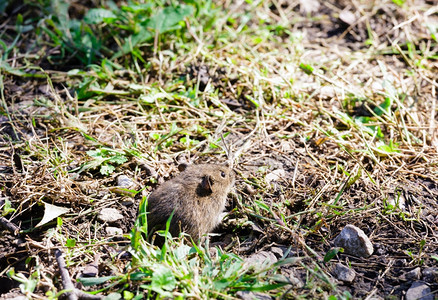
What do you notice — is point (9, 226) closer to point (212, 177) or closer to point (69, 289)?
point (69, 289)

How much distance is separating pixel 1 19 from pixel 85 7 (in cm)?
118

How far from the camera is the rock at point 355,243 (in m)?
3.54

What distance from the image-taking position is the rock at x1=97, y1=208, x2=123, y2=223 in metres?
3.81

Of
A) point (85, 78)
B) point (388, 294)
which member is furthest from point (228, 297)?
point (85, 78)

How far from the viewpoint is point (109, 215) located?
3844 mm

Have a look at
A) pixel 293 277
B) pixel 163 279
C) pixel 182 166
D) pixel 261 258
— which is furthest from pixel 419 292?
pixel 182 166

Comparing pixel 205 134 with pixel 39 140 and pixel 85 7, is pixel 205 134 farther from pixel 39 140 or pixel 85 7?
pixel 85 7

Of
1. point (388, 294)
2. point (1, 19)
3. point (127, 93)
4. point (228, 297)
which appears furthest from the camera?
point (1, 19)

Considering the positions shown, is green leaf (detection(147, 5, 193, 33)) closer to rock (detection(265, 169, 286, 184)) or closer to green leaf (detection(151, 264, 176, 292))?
rock (detection(265, 169, 286, 184))

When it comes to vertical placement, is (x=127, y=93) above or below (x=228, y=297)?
above

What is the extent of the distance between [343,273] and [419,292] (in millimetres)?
520

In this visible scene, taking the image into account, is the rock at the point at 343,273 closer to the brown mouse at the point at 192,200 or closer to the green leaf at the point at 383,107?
the brown mouse at the point at 192,200

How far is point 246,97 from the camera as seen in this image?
525 cm

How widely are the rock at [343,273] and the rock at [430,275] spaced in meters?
0.51
